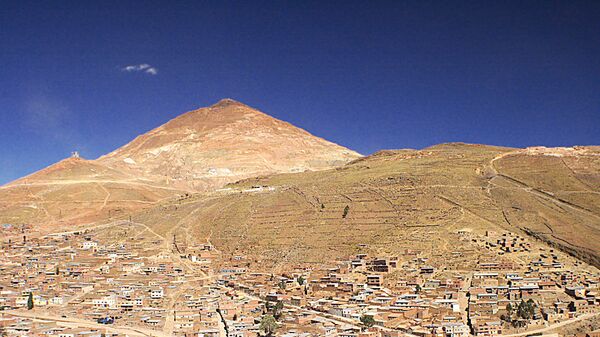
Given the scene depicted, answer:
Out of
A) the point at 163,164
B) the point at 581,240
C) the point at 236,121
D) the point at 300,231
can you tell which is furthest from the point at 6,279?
the point at 236,121

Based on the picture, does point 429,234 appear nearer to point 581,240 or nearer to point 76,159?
point 581,240

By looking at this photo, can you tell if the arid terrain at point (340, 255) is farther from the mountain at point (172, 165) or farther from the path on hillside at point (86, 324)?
the mountain at point (172, 165)

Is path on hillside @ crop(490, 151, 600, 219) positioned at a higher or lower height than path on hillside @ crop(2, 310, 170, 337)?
higher

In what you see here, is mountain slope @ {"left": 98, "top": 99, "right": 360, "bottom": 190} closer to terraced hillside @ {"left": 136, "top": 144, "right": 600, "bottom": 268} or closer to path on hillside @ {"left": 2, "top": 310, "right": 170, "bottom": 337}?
terraced hillside @ {"left": 136, "top": 144, "right": 600, "bottom": 268}

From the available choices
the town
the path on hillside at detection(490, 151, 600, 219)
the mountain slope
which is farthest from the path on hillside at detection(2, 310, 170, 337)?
the mountain slope

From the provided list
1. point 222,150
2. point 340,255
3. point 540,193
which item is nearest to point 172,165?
point 222,150

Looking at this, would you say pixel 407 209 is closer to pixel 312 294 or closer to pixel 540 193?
pixel 540 193
